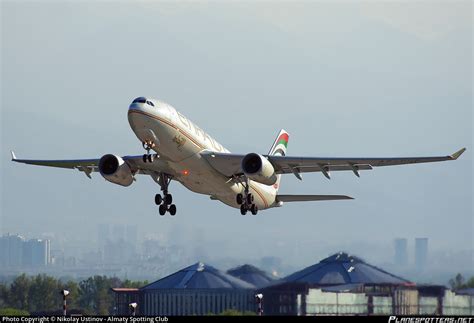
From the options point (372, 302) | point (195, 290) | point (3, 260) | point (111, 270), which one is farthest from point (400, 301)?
point (3, 260)

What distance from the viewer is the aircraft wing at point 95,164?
55.3 metres

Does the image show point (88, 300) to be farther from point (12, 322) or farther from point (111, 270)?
point (12, 322)

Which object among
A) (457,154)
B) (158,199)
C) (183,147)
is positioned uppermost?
(183,147)

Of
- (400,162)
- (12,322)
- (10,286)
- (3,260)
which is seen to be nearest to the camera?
(12,322)

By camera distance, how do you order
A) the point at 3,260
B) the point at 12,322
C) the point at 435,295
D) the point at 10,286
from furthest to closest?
1. the point at 3,260
2. the point at 10,286
3. the point at 435,295
4. the point at 12,322

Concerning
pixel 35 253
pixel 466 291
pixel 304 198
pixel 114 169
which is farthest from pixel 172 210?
pixel 466 291

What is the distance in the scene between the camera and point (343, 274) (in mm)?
48906

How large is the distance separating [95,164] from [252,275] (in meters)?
14.3

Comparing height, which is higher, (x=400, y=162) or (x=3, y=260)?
(x=400, y=162)

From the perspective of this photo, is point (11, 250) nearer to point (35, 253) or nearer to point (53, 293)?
point (35, 253)

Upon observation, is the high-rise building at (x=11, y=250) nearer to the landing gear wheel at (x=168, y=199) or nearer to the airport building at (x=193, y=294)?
the landing gear wheel at (x=168, y=199)

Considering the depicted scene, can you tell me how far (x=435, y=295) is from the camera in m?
44.9

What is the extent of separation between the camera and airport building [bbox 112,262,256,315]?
46.9 m

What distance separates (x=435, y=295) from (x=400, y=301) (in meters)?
1.65
